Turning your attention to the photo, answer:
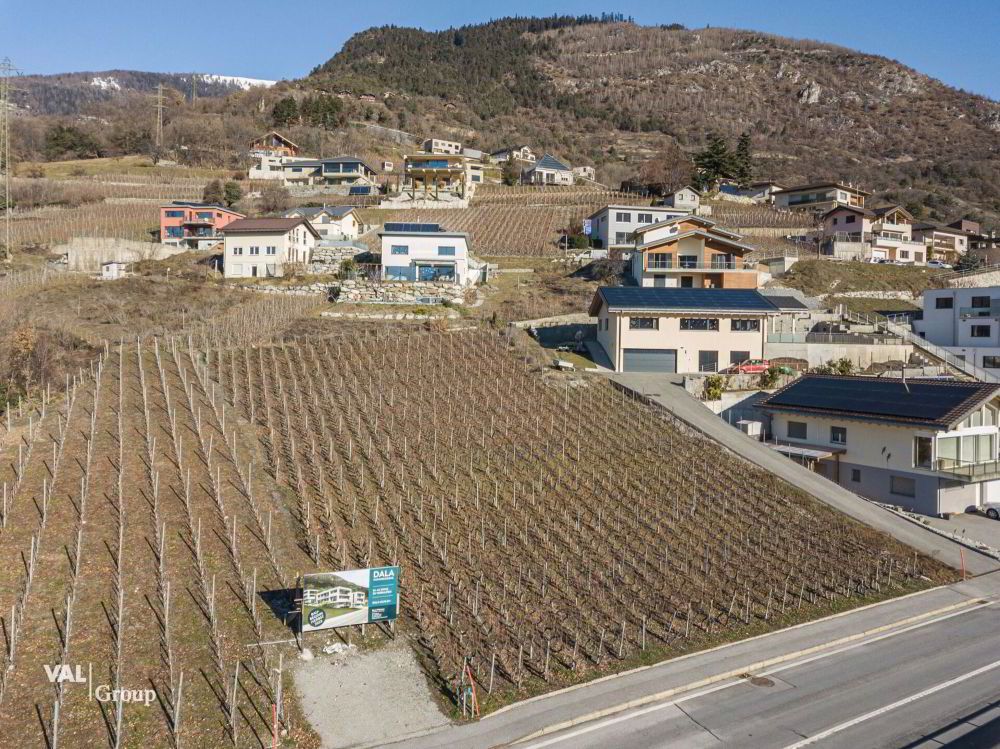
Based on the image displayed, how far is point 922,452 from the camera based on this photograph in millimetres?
25047

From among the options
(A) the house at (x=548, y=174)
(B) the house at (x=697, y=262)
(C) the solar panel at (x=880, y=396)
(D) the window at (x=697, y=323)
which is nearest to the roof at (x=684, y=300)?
(D) the window at (x=697, y=323)

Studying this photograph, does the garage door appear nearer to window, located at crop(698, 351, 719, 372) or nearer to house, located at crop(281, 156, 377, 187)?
window, located at crop(698, 351, 719, 372)

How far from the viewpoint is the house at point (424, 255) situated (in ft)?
162

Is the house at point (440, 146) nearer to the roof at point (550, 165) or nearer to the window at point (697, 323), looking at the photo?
the roof at point (550, 165)

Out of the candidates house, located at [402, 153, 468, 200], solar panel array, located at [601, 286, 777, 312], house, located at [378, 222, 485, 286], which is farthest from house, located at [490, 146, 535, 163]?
solar panel array, located at [601, 286, 777, 312]

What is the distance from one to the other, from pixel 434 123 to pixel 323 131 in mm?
33514

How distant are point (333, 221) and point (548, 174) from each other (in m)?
48.3

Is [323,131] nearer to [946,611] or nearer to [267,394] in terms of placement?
[267,394]

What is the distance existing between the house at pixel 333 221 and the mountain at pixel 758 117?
60745 mm

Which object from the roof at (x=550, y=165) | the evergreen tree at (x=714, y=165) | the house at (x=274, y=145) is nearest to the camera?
the evergreen tree at (x=714, y=165)

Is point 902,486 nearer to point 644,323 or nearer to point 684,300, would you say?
point 644,323

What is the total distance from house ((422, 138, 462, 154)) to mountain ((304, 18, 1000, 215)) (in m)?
17.5

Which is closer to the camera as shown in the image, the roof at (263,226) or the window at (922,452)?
the window at (922,452)

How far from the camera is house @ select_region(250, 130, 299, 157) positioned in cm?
10032
